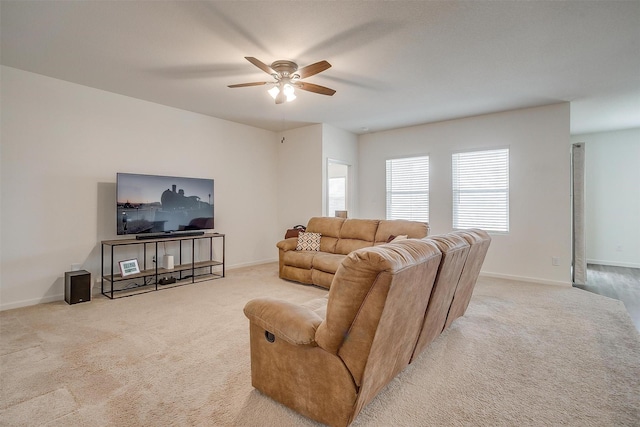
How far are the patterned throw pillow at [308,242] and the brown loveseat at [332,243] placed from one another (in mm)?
75

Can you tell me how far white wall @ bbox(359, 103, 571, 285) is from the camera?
466 cm

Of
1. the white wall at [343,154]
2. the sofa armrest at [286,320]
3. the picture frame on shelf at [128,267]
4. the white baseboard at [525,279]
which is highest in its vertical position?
the white wall at [343,154]

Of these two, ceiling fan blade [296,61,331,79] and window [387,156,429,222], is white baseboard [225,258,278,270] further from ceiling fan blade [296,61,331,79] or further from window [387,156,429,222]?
ceiling fan blade [296,61,331,79]

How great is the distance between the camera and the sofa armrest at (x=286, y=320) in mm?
1564

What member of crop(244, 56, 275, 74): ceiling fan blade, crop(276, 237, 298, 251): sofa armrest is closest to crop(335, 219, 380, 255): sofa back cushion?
crop(276, 237, 298, 251): sofa armrest

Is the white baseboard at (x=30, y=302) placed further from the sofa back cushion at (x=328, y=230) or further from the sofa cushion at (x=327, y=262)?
the sofa back cushion at (x=328, y=230)

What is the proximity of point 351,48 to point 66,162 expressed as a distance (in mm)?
3758

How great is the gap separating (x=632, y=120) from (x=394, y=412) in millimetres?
6927

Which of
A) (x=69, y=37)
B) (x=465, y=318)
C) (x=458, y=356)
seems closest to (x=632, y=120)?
(x=465, y=318)

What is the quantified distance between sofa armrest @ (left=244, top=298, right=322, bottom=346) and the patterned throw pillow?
3026 millimetres

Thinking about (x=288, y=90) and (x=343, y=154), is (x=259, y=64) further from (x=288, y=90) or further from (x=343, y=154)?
(x=343, y=154)

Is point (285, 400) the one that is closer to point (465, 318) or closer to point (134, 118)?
point (465, 318)

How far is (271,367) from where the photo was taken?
1.79 metres

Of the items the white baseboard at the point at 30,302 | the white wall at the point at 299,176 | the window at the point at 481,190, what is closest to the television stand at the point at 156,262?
the white baseboard at the point at 30,302
